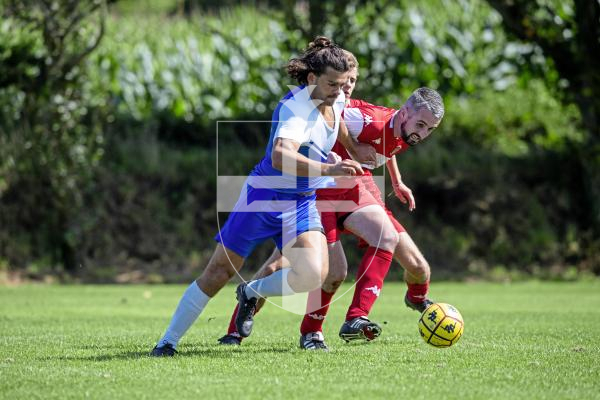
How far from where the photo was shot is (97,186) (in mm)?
18969

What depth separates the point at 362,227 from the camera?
855 centimetres

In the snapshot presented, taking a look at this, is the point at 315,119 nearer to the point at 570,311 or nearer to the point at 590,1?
the point at 570,311

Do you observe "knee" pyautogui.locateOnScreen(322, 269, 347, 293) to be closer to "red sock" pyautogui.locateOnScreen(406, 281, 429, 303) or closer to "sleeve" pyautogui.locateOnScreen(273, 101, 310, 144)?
"red sock" pyautogui.locateOnScreen(406, 281, 429, 303)

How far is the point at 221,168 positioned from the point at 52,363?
12448 millimetres

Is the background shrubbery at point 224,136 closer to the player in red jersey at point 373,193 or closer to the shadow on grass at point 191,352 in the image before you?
the player in red jersey at point 373,193

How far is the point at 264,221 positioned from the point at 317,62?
1.24 metres

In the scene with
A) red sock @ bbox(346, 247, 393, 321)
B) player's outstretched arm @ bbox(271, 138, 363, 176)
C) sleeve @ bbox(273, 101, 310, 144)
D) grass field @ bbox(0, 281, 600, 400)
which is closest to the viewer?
grass field @ bbox(0, 281, 600, 400)

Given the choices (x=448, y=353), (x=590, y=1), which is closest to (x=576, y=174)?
(x=590, y=1)

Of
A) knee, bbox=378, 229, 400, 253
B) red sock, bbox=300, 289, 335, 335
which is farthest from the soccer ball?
red sock, bbox=300, 289, 335, 335

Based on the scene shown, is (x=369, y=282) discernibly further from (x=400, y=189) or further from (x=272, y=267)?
(x=400, y=189)

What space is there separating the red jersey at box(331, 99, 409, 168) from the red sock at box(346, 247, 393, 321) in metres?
0.88

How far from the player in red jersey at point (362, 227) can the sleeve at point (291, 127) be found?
1020mm

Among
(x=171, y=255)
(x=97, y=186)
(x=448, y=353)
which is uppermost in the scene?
(x=448, y=353)

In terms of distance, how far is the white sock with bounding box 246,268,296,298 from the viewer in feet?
25.3
